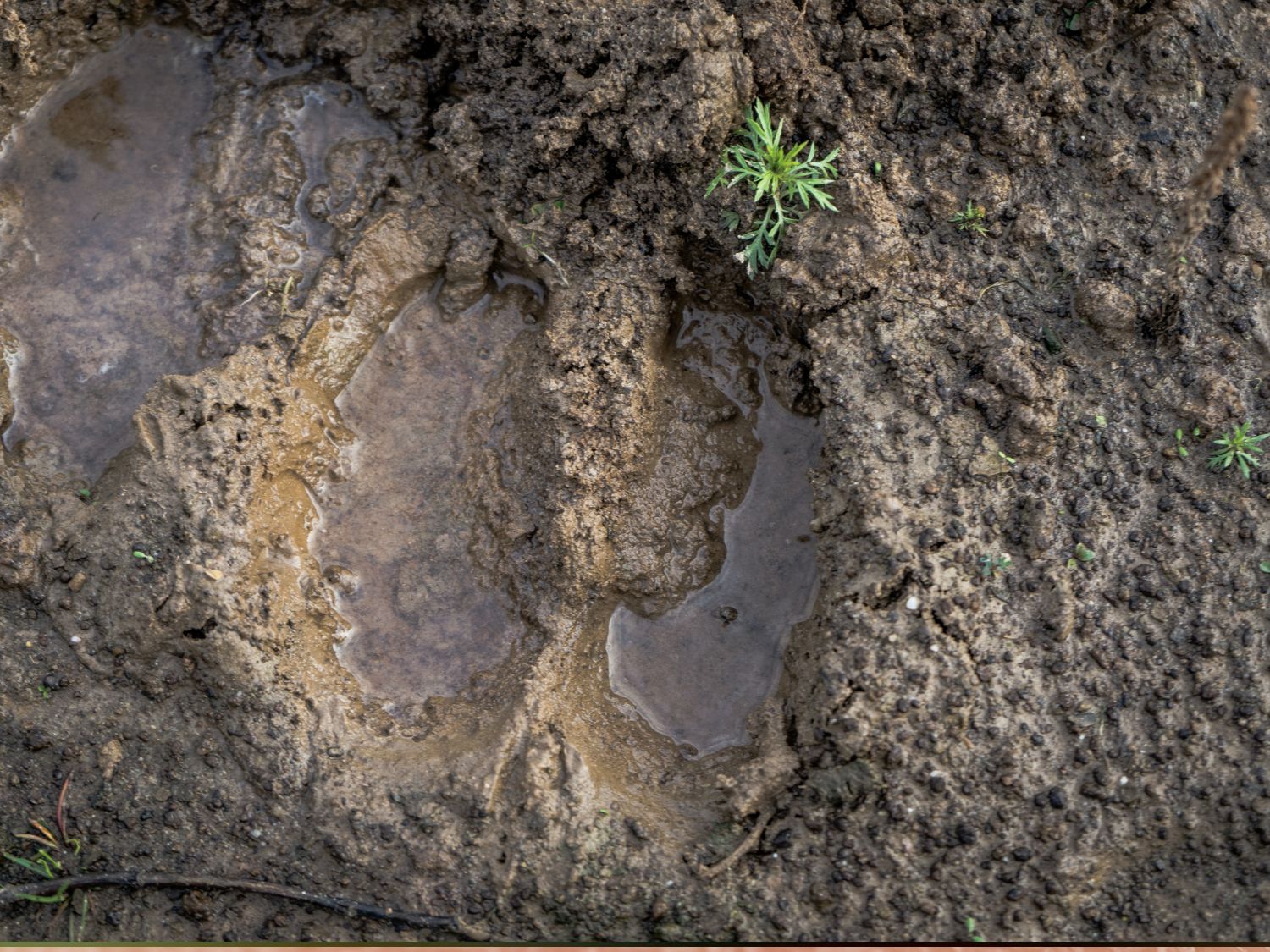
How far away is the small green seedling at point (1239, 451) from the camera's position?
2.93 metres

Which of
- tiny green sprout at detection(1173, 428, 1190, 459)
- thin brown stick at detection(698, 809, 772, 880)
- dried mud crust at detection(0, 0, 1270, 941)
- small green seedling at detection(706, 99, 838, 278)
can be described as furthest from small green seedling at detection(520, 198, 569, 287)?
tiny green sprout at detection(1173, 428, 1190, 459)

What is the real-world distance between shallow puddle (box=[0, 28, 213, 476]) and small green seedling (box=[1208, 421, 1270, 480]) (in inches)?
134

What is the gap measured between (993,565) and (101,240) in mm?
3290

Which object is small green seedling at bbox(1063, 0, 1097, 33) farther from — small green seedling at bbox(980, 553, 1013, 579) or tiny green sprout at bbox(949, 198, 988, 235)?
small green seedling at bbox(980, 553, 1013, 579)

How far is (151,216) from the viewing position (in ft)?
11.6

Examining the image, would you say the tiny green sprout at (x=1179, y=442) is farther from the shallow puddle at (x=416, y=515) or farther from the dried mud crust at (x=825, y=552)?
the shallow puddle at (x=416, y=515)

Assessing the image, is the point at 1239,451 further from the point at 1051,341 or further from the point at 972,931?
the point at 972,931

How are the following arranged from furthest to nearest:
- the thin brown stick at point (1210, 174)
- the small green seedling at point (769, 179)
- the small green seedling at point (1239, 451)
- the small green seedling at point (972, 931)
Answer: the small green seedling at point (769, 179), the small green seedling at point (1239, 451), the small green seedling at point (972, 931), the thin brown stick at point (1210, 174)

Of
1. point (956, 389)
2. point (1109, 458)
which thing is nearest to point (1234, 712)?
point (1109, 458)

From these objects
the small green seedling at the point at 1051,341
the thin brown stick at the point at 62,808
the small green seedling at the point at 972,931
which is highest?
the small green seedling at the point at 1051,341

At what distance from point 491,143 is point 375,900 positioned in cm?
250

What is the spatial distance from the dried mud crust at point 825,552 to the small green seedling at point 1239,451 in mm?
54

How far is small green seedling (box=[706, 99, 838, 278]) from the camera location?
9.95 ft

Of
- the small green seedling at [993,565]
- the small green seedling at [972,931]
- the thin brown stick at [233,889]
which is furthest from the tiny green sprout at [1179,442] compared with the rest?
the thin brown stick at [233,889]
